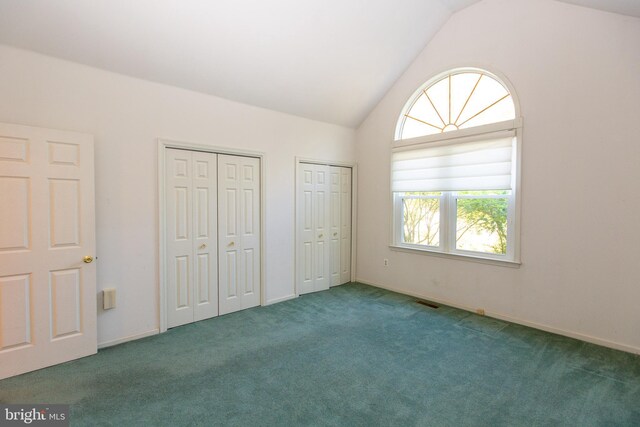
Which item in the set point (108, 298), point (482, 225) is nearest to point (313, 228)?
point (482, 225)

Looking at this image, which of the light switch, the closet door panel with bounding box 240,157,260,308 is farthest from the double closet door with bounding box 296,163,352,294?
the light switch

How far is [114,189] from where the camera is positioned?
9.89ft

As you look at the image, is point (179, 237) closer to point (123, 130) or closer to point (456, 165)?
point (123, 130)

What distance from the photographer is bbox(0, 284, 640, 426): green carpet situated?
2.04 metres

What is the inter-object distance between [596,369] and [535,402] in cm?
91

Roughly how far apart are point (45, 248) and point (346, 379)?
2.67 metres

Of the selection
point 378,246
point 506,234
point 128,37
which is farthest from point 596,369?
point 128,37

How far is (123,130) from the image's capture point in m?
3.06

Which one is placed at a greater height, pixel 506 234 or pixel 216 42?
pixel 216 42

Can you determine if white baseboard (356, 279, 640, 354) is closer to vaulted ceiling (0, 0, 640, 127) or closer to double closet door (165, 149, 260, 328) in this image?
double closet door (165, 149, 260, 328)

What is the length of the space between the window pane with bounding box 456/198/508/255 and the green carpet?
0.92 m

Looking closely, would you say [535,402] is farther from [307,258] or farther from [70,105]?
[70,105]

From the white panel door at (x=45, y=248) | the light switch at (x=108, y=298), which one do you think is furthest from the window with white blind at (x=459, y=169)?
the white panel door at (x=45, y=248)

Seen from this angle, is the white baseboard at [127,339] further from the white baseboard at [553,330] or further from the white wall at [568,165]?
the white wall at [568,165]
